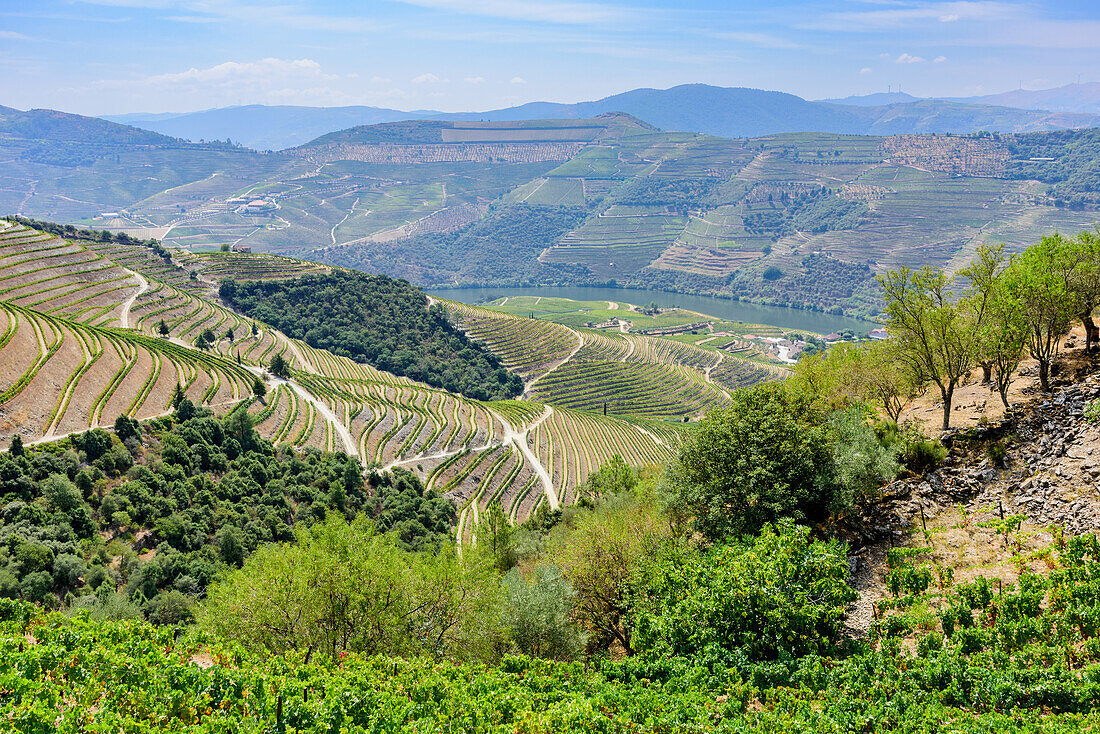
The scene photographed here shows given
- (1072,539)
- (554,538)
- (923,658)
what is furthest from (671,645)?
(554,538)

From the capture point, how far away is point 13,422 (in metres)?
53.8

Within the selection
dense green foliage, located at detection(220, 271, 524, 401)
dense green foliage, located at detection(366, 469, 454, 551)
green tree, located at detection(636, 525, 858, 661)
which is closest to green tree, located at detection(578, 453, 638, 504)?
dense green foliage, located at detection(366, 469, 454, 551)

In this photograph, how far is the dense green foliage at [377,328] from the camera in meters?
148

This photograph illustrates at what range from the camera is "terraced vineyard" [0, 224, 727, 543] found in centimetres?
6319

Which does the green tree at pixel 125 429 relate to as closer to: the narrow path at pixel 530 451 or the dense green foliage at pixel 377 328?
the narrow path at pixel 530 451

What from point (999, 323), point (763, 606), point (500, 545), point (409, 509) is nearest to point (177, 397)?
point (409, 509)

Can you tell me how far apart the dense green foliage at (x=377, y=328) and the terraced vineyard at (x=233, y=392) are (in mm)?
7625

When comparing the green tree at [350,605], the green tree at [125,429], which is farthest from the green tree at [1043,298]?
the green tree at [125,429]

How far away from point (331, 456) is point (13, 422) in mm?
31295

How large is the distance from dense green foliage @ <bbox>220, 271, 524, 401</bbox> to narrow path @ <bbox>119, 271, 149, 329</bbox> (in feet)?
105

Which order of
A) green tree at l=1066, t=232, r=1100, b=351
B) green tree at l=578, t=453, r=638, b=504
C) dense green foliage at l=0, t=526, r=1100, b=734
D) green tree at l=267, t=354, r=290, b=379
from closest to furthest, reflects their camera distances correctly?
1. dense green foliage at l=0, t=526, r=1100, b=734
2. green tree at l=1066, t=232, r=1100, b=351
3. green tree at l=578, t=453, r=638, b=504
4. green tree at l=267, t=354, r=290, b=379

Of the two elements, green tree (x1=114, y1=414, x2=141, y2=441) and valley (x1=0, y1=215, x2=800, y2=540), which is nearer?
green tree (x1=114, y1=414, x2=141, y2=441)

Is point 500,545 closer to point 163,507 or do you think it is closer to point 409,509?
point 409,509

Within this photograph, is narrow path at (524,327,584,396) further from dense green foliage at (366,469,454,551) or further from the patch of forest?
the patch of forest
